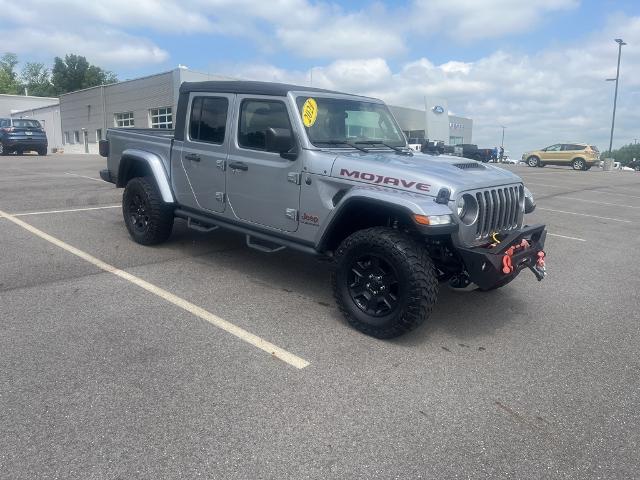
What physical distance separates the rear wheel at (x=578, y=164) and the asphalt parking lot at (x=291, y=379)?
2890cm

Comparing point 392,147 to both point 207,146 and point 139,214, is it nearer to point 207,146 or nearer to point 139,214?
point 207,146

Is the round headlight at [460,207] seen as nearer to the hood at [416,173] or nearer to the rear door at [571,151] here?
the hood at [416,173]

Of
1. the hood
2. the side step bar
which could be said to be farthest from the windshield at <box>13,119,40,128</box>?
the hood

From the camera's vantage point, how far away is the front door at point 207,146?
5145 mm

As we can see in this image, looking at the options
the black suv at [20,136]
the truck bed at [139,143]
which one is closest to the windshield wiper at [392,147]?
the truck bed at [139,143]

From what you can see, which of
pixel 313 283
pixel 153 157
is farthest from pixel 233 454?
pixel 153 157

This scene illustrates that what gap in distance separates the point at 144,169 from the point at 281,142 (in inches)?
108

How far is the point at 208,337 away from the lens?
3.83m

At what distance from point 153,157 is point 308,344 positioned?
3414mm

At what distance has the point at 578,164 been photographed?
31531mm

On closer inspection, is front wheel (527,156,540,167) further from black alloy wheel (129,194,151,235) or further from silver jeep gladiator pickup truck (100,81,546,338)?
black alloy wheel (129,194,151,235)

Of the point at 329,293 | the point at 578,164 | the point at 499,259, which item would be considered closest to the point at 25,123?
the point at 329,293

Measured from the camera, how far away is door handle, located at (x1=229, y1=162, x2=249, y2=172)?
4.85 meters

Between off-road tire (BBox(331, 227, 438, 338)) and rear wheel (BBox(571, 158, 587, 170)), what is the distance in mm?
31889
